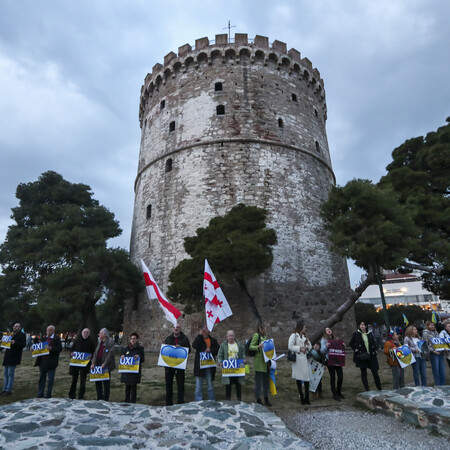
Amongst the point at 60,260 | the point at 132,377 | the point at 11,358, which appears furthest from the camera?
the point at 60,260

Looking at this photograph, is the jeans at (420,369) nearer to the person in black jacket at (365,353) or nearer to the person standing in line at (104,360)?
the person in black jacket at (365,353)

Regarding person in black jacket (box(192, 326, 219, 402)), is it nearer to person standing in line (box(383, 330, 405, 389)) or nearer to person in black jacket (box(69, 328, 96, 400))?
person in black jacket (box(69, 328, 96, 400))

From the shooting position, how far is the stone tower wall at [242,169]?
14.2 m

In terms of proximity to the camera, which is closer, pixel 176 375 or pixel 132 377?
pixel 132 377

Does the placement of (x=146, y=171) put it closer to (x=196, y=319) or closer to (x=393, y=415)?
(x=196, y=319)

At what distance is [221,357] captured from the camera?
572 centimetres

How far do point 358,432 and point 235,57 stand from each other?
1718 cm

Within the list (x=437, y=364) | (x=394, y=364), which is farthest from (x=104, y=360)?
(x=437, y=364)

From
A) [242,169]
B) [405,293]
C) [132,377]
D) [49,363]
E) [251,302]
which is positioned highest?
[405,293]

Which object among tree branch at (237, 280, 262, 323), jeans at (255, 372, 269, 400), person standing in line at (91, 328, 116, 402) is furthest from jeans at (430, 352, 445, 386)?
tree branch at (237, 280, 262, 323)

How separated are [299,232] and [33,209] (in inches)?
518

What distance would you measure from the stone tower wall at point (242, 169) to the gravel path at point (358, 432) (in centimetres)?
809

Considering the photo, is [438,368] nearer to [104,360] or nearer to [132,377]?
[132,377]

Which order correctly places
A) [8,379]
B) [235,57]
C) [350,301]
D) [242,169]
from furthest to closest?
[235,57], [242,169], [350,301], [8,379]
